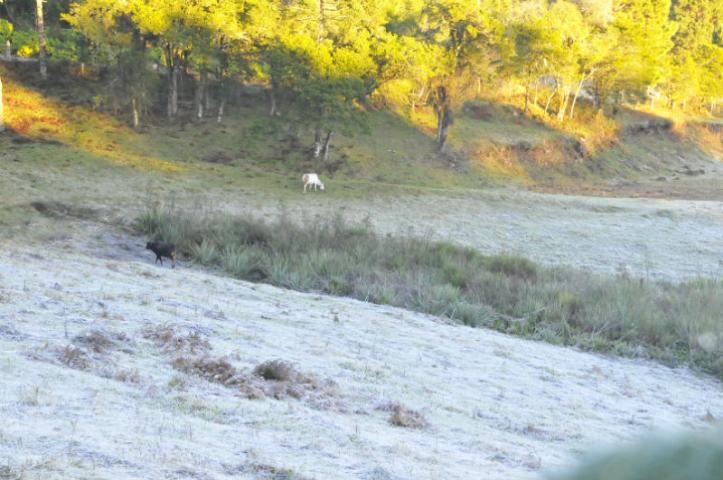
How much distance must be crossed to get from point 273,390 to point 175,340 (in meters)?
1.70

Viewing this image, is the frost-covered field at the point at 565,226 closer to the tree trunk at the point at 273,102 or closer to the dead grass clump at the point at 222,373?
the dead grass clump at the point at 222,373

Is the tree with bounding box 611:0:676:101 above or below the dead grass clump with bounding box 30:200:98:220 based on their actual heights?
above

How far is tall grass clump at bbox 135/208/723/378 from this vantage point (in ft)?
42.6

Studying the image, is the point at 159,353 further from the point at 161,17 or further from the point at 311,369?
the point at 161,17

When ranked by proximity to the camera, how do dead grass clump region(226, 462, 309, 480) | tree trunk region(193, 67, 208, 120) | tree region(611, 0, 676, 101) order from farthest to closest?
tree region(611, 0, 676, 101), tree trunk region(193, 67, 208, 120), dead grass clump region(226, 462, 309, 480)

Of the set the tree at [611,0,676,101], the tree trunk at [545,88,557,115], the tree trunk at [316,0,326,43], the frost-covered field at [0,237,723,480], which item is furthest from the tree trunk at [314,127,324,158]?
the tree at [611,0,676,101]

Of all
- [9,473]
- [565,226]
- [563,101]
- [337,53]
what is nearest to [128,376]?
[9,473]

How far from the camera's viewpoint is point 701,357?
39.6 feet

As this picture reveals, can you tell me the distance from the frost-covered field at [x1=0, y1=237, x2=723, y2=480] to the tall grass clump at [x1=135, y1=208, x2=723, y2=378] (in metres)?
1.03

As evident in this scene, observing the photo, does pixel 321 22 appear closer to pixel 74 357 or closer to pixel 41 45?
pixel 41 45

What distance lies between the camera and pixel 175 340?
8445 millimetres

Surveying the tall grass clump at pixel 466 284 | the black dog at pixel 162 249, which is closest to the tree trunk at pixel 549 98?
the tall grass clump at pixel 466 284

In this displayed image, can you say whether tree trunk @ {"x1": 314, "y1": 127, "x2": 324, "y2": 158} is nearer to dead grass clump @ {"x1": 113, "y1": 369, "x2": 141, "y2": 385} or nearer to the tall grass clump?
the tall grass clump

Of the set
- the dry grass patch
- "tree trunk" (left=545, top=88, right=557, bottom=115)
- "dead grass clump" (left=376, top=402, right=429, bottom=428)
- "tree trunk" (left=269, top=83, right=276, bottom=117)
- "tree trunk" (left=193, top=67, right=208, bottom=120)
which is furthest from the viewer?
"tree trunk" (left=545, top=88, right=557, bottom=115)
